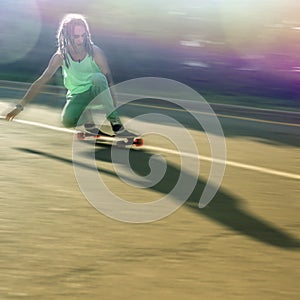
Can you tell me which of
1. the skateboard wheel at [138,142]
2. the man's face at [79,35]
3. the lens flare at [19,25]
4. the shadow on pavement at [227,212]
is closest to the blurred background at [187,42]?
the lens flare at [19,25]

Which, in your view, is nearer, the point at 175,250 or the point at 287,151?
the point at 175,250

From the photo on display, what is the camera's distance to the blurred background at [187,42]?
17.2 metres

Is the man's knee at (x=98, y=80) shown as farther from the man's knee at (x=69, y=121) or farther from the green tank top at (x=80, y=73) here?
the man's knee at (x=69, y=121)

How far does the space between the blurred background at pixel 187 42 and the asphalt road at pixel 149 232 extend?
6.47 m

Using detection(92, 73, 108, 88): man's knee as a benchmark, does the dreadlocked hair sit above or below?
above

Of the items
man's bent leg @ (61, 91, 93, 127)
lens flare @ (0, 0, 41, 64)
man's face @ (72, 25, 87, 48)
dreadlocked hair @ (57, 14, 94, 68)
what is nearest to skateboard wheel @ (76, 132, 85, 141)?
man's bent leg @ (61, 91, 93, 127)

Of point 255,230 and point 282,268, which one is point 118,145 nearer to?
point 255,230

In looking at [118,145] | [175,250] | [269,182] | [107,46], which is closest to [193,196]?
[269,182]

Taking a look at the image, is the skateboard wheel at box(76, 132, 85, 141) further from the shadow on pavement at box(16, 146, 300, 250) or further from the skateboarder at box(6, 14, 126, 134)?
the shadow on pavement at box(16, 146, 300, 250)

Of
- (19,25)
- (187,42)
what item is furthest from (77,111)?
(19,25)

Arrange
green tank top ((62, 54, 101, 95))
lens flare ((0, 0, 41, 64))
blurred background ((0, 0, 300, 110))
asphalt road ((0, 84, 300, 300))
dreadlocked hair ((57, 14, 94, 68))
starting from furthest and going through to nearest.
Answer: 1. lens flare ((0, 0, 41, 64))
2. blurred background ((0, 0, 300, 110))
3. green tank top ((62, 54, 101, 95))
4. dreadlocked hair ((57, 14, 94, 68))
5. asphalt road ((0, 84, 300, 300))

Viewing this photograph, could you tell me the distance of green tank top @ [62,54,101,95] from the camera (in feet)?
30.0

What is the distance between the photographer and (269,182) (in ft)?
24.0

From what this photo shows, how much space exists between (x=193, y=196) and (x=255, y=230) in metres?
1.11
